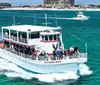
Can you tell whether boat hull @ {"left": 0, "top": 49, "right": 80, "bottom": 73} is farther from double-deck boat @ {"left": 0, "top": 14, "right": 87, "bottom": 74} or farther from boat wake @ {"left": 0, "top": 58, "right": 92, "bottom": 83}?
boat wake @ {"left": 0, "top": 58, "right": 92, "bottom": 83}

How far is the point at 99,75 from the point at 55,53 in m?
4.88

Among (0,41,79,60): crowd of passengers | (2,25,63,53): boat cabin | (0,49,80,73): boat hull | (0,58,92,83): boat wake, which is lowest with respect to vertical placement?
(0,58,92,83): boat wake

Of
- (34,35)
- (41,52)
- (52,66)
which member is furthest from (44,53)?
(34,35)

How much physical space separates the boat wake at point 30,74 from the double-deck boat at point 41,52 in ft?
1.21

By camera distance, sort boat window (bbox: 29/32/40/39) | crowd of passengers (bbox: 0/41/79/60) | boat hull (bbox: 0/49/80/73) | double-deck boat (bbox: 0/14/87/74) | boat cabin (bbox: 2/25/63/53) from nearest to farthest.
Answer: boat hull (bbox: 0/49/80/73) → double-deck boat (bbox: 0/14/87/74) → crowd of passengers (bbox: 0/41/79/60) → boat cabin (bbox: 2/25/63/53) → boat window (bbox: 29/32/40/39)

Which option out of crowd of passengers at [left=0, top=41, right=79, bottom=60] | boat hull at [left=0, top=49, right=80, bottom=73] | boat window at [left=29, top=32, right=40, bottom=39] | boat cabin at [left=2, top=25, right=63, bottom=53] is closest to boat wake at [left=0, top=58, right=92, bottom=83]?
boat hull at [left=0, top=49, right=80, bottom=73]

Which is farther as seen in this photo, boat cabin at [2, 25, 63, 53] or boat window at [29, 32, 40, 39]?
boat window at [29, 32, 40, 39]

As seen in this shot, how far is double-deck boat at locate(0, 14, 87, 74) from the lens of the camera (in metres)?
33.5

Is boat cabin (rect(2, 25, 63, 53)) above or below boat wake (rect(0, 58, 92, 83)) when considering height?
above

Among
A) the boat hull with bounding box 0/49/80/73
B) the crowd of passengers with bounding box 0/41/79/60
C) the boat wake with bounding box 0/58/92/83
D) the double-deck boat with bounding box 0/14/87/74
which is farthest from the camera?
the crowd of passengers with bounding box 0/41/79/60

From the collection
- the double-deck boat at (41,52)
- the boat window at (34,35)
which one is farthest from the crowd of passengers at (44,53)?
the boat window at (34,35)

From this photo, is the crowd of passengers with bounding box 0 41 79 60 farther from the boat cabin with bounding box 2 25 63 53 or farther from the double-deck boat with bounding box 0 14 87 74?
the boat cabin with bounding box 2 25 63 53

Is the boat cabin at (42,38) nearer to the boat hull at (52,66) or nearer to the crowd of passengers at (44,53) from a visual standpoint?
the crowd of passengers at (44,53)

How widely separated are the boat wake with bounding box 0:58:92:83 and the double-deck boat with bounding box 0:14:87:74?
1.21 ft
